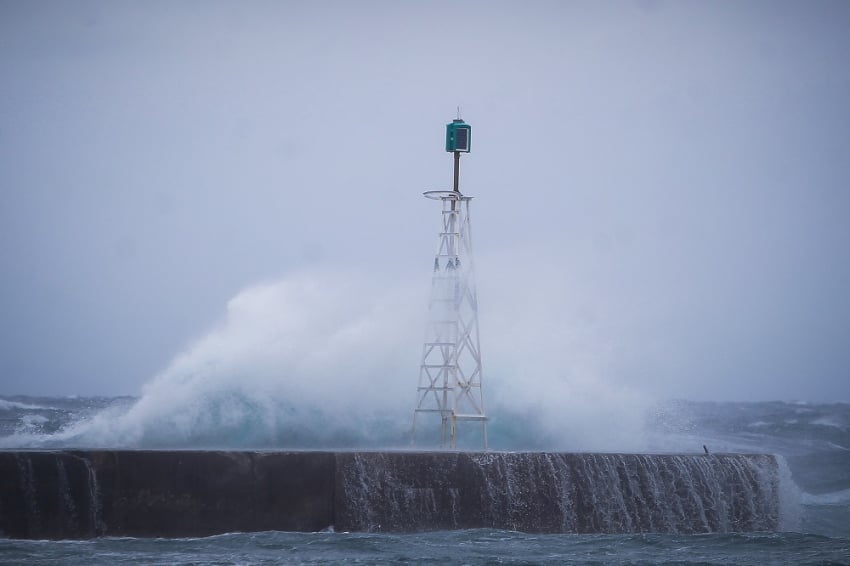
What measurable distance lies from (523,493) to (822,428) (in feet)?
77.2

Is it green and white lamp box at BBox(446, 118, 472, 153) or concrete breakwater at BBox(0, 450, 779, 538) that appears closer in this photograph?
concrete breakwater at BBox(0, 450, 779, 538)

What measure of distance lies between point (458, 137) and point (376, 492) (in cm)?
572

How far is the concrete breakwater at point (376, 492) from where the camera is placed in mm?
10664

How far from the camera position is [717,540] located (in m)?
12.0

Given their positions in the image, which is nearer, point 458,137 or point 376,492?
point 376,492

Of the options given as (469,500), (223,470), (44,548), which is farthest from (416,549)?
(44,548)

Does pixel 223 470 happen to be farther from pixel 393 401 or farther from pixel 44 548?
pixel 393 401

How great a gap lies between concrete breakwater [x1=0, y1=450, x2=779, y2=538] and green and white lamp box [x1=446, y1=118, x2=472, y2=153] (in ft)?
16.1

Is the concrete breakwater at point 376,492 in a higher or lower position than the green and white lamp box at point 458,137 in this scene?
lower

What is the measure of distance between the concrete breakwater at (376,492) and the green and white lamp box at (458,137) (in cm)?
490

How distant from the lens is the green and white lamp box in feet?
48.4

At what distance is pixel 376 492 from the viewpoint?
11.7 meters

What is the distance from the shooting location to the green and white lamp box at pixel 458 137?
14.8 m

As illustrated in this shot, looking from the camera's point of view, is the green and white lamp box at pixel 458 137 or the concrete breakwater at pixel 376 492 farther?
the green and white lamp box at pixel 458 137
